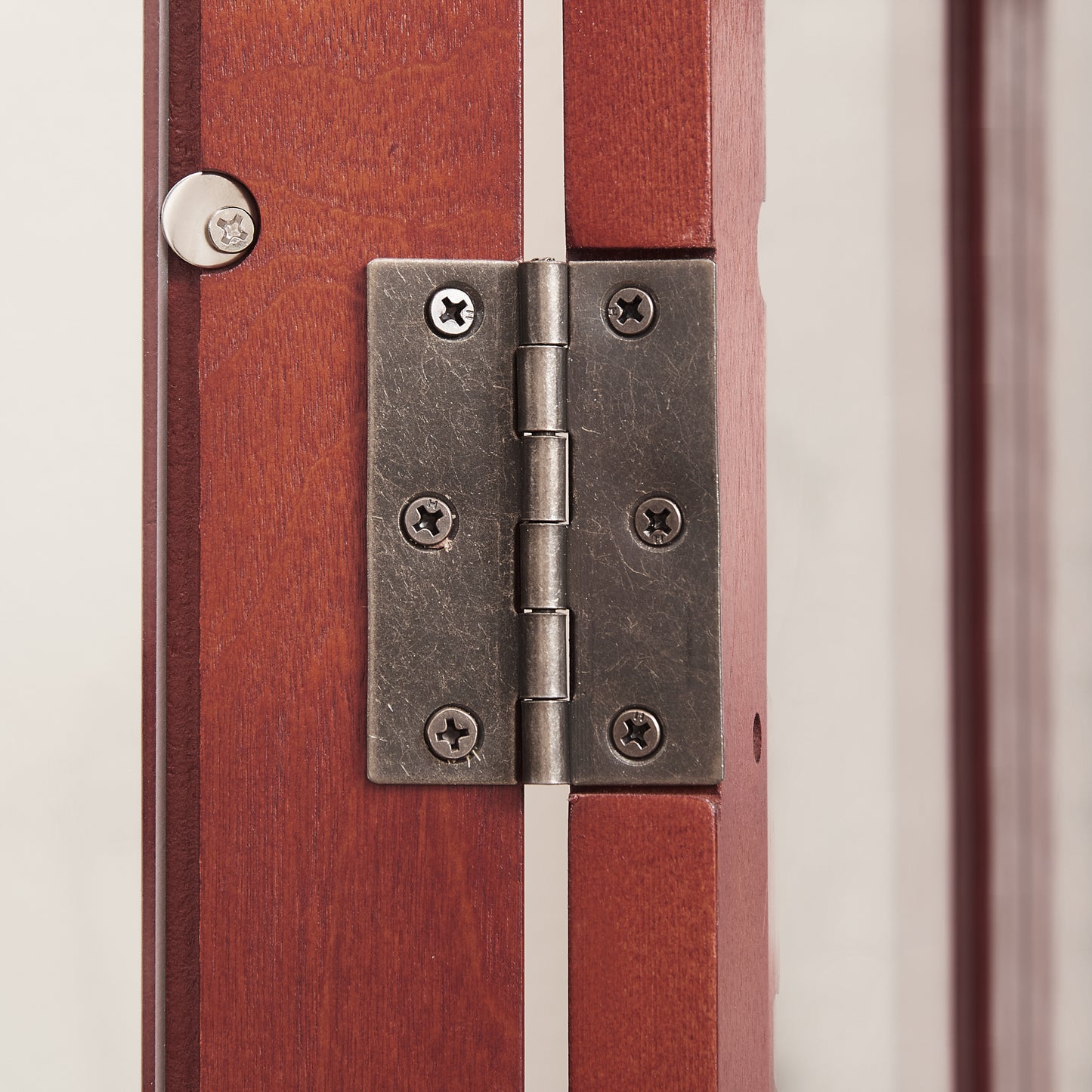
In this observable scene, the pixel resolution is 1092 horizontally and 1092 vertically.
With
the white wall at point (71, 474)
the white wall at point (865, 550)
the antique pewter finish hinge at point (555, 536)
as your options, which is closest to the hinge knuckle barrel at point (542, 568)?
the antique pewter finish hinge at point (555, 536)

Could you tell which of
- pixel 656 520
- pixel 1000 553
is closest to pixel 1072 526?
pixel 1000 553

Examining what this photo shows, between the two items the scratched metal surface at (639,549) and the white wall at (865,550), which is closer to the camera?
the scratched metal surface at (639,549)

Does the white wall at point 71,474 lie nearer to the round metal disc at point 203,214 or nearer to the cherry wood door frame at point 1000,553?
the round metal disc at point 203,214

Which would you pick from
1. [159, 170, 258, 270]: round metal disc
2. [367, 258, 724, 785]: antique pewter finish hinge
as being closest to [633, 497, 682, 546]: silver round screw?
[367, 258, 724, 785]: antique pewter finish hinge

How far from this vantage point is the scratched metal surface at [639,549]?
237mm

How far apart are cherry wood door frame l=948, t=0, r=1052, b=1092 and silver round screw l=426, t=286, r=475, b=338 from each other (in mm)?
369

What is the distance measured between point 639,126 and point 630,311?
4 cm

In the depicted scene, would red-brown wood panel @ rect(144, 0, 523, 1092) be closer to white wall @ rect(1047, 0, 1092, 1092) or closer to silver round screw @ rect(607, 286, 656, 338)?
silver round screw @ rect(607, 286, 656, 338)

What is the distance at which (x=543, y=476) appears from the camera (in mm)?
234

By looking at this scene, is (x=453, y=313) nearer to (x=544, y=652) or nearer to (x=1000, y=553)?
(x=544, y=652)

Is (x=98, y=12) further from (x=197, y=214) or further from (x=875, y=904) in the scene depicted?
(x=875, y=904)

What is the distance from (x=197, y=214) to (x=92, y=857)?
173 mm

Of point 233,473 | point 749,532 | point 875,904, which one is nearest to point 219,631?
point 233,473

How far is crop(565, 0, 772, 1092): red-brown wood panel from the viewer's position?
233 mm
